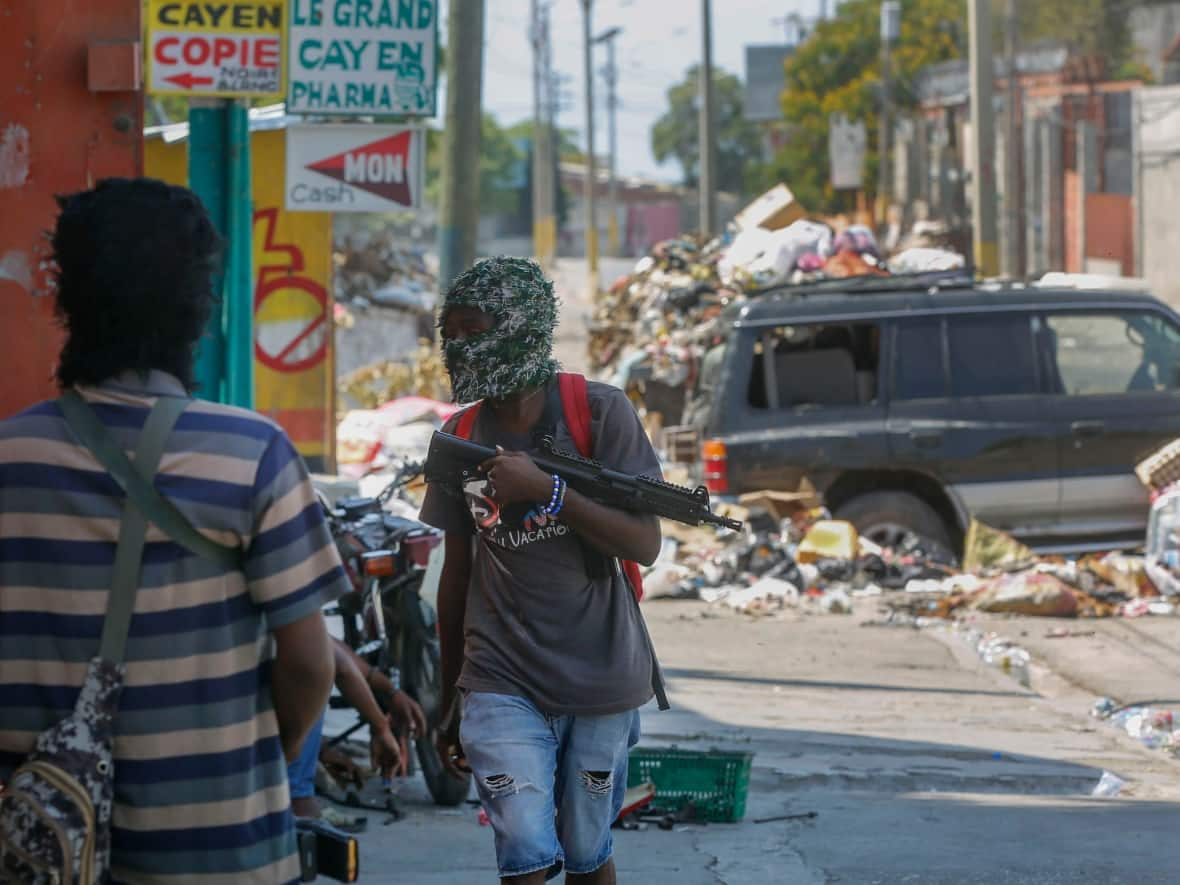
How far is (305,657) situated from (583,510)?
1.24 metres

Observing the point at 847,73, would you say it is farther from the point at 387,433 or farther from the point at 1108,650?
the point at 1108,650

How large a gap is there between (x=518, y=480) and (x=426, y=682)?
3.13 metres

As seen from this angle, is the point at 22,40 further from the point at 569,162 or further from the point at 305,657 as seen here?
the point at 569,162

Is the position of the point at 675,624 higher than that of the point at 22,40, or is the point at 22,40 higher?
the point at 22,40

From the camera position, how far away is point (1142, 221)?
30.5 meters

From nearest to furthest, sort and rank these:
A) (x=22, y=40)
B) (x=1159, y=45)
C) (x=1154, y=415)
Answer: (x=22, y=40), (x=1154, y=415), (x=1159, y=45)

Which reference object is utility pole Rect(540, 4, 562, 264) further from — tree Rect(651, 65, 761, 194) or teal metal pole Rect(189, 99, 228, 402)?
teal metal pole Rect(189, 99, 228, 402)

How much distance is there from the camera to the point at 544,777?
4059 millimetres

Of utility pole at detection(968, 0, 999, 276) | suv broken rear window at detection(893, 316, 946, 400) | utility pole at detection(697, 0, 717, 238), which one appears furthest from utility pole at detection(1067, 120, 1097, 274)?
suv broken rear window at detection(893, 316, 946, 400)

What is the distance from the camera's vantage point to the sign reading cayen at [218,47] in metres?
7.46

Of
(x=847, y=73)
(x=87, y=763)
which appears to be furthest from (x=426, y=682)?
(x=847, y=73)

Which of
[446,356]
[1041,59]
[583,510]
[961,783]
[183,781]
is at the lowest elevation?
[961,783]

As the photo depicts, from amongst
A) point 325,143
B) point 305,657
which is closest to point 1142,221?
point 325,143

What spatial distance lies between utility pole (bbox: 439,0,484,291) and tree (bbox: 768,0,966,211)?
132 feet
